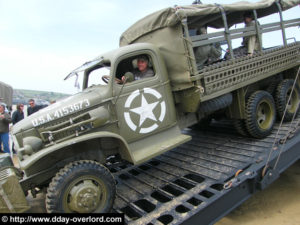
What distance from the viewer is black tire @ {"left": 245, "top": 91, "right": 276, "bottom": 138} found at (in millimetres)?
3777

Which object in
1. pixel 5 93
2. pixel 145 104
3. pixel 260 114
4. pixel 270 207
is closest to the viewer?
pixel 145 104

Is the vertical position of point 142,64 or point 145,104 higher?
point 142,64

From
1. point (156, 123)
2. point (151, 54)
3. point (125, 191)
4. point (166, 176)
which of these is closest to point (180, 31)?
point (151, 54)

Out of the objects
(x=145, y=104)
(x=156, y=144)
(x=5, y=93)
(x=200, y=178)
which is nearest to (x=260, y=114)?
(x=200, y=178)

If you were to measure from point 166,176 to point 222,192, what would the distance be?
0.94 metres

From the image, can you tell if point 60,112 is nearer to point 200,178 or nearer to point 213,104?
point 200,178

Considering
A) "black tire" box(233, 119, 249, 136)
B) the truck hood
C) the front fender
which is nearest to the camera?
the front fender

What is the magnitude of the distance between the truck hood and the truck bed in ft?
3.95

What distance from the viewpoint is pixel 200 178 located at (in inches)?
127

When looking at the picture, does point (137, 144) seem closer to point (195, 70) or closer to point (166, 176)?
point (166, 176)

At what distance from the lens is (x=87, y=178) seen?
2533 millimetres

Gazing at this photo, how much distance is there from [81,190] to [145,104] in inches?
51.4

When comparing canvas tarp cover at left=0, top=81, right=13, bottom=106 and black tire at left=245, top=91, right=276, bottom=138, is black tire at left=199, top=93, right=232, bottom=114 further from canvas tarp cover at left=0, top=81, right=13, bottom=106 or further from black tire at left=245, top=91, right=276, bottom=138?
canvas tarp cover at left=0, top=81, right=13, bottom=106

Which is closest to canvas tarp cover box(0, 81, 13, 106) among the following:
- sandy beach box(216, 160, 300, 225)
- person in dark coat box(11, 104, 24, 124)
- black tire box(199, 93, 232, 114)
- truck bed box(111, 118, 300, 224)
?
person in dark coat box(11, 104, 24, 124)
